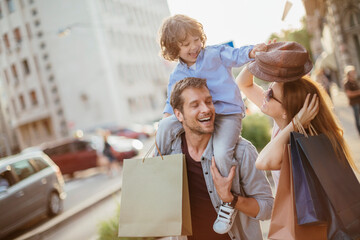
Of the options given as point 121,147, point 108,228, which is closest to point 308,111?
point 108,228

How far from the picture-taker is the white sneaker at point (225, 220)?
229cm

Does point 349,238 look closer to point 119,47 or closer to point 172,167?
point 172,167

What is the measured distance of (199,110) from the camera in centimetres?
236

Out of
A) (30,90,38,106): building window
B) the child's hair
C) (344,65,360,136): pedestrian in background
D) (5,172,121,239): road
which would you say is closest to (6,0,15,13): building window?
(30,90,38,106): building window

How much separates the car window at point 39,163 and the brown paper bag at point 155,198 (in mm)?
8373

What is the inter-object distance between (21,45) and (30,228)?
36380mm

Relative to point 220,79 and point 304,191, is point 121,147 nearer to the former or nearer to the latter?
point 220,79

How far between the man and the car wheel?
8352 mm

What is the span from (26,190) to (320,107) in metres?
8.43

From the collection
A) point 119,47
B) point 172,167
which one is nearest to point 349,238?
point 172,167

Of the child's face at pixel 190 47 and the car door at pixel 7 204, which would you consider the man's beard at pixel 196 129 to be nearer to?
the child's face at pixel 190 47

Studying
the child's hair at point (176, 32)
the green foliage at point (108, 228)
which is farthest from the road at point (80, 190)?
the child's hair at point (176, 32)

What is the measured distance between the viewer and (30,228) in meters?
9.16

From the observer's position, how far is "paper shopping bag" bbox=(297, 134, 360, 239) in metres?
1.74
